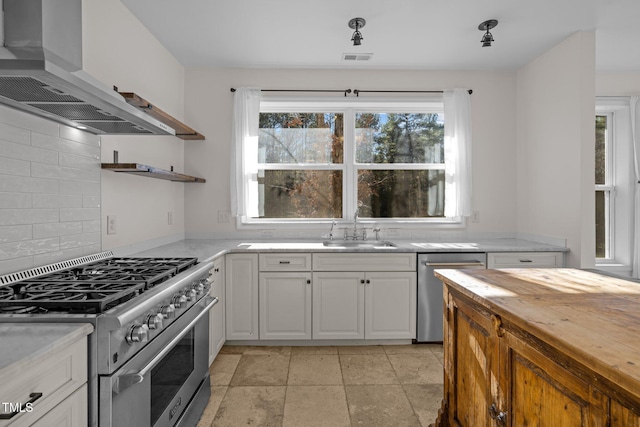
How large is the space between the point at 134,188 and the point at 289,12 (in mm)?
1739

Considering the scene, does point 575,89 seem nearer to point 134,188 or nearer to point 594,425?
point 594,425

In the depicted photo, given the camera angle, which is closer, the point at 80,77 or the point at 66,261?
the point at 80,77

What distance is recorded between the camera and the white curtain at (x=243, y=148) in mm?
3406

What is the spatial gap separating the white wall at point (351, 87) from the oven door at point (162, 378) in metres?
1.67

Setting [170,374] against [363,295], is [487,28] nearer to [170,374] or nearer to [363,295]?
[363,295]

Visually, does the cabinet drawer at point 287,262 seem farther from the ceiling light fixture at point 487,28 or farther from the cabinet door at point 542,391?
the ceiling light fixture at point 487,28

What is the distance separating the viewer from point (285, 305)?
295 cm

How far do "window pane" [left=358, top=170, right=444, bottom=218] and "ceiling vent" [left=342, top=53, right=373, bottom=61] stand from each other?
3.59 ft

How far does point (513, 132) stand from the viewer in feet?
11.8

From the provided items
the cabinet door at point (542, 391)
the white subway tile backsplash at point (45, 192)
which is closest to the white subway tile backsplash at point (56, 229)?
the white subway tile backsplash at point (45, 192)

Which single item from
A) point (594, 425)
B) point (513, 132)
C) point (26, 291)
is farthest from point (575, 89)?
point (26, 291)

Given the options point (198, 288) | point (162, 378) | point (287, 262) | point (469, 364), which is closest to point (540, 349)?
point (469, 364)

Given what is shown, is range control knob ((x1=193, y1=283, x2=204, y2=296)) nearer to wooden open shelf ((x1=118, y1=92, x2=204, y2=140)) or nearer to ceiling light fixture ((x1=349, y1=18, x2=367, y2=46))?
wooden open shelf ((x1=118, y1=92, x2=204, y2=140))

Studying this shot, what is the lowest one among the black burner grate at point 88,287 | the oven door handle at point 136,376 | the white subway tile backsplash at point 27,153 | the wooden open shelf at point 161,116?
the oven door handle at point 136,376
